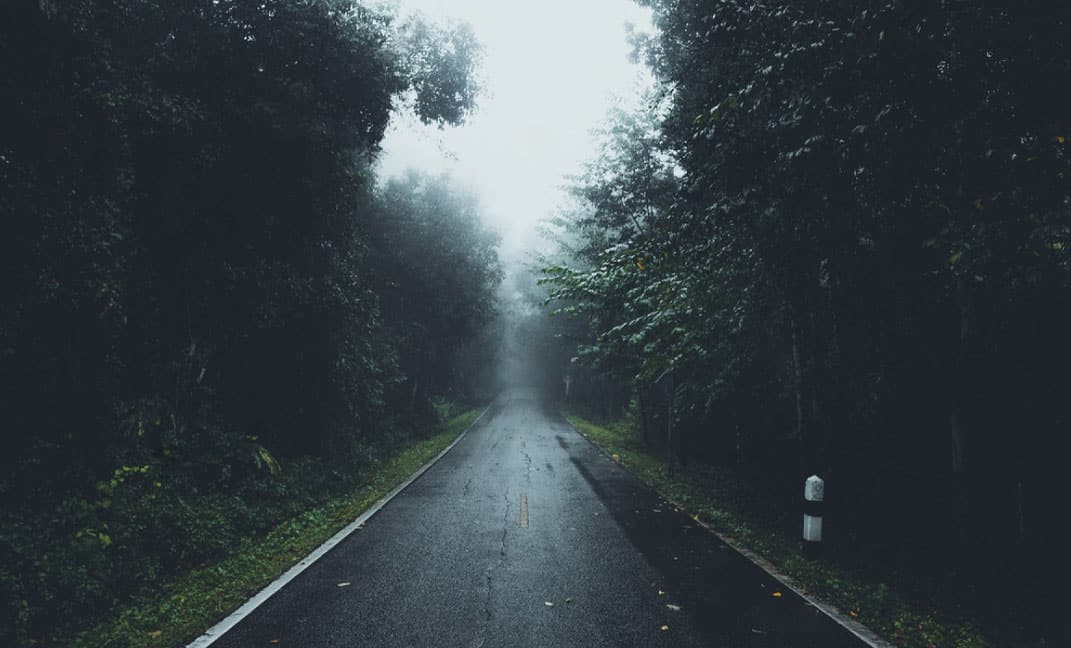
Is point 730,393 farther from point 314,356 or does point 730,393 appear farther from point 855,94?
point 314,356

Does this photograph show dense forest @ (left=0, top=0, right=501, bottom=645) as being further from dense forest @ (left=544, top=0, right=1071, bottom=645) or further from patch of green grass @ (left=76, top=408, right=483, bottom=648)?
dense forest @ (left=544, top=0, right=1071, bottom=645)

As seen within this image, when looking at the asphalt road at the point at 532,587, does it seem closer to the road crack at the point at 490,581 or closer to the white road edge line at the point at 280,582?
the road crack at the point at 490,581

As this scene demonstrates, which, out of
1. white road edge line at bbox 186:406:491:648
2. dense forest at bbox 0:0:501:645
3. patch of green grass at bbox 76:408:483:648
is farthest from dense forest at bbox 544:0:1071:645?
patch of green grass at bbox 76:408:483:648

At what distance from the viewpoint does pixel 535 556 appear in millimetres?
7301

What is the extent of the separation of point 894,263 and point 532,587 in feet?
20.0

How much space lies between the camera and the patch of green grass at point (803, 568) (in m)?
5.29

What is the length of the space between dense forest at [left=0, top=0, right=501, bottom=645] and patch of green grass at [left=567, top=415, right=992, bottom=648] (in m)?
7.74

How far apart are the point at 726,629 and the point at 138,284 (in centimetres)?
950

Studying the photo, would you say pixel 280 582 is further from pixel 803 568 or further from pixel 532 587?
pixel 803 568

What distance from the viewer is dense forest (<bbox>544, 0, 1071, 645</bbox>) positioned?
4.29 m

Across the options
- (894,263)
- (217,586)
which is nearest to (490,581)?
(217,586)

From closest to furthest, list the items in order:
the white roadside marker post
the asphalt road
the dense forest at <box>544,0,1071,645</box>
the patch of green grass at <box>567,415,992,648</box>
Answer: the dense forest at <box>544,0,1071,645</box> < the asphalt road < the patch of green grass at <box>567,415,992,648</box> < the white roadside marker post

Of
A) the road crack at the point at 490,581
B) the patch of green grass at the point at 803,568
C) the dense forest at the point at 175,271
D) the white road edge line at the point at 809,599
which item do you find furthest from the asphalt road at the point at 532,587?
the dense forest at the point at 175,271

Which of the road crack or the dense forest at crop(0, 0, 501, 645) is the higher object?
the dense forest at crop(0, 0, 501, 645)
